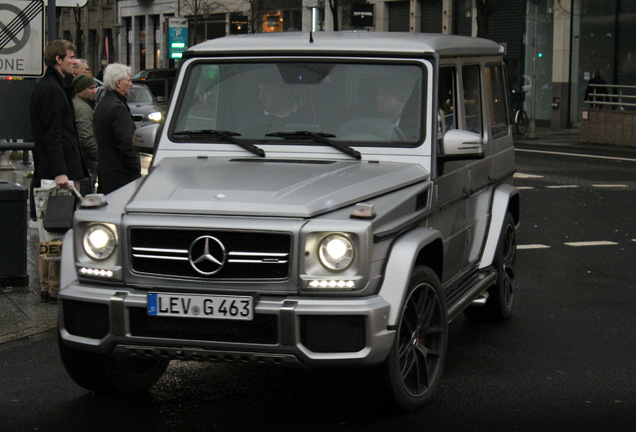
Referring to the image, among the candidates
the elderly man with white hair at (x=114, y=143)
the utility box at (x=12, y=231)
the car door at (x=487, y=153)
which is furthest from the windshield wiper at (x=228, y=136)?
the utility box at (x=12, y=231)

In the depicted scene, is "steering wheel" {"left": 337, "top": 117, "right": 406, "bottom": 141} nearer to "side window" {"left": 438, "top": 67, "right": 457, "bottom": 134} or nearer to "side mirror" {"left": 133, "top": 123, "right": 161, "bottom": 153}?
"side window" {"left": 438, "top": 67, "right": 457, "bottom": 134}

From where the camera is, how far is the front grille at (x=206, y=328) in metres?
5.23

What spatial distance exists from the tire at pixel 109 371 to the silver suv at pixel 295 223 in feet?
0.03

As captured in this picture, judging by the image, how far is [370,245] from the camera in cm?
521

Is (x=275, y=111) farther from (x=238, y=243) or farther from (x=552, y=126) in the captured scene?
(x=552, y=126)

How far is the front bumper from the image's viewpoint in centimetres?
517

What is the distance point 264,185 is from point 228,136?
97cm

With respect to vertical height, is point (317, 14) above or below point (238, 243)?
above

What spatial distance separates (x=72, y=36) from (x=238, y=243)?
8019cm

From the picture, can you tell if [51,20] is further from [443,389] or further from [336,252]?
[336,252]

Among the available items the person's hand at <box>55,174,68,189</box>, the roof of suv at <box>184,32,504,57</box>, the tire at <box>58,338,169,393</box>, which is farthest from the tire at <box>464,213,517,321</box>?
the person's hand at <box>55,174,68,189</box>

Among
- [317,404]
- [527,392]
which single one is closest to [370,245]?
[317,404]

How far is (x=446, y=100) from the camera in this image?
6875 millimetres

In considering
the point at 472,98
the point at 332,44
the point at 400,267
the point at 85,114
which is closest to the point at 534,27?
the point at 85,114
